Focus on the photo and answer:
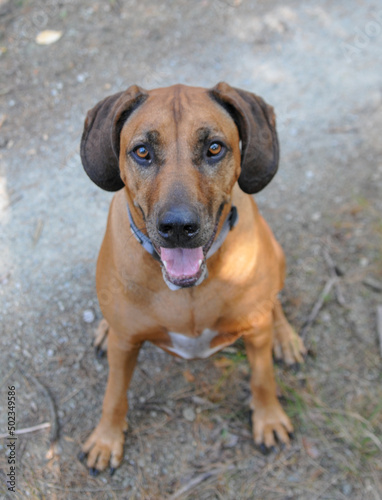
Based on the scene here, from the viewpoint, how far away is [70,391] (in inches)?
136

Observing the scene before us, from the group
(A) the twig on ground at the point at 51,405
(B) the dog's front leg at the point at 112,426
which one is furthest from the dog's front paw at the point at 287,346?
(A) the twig on ground at the point at 51,405

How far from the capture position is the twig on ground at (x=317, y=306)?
3812 millimetres

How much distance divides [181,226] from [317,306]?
2123 mm

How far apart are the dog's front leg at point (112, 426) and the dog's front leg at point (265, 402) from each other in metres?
0.76

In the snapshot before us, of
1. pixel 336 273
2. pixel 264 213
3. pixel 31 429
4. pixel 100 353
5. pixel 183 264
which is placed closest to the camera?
pixel 183 264

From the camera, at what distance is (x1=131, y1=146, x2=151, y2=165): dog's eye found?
231cm

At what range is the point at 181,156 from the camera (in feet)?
7.34

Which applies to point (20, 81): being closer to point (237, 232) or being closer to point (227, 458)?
point (237, 232)

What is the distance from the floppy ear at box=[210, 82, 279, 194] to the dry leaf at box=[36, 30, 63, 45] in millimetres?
3256

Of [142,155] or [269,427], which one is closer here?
[142,155]

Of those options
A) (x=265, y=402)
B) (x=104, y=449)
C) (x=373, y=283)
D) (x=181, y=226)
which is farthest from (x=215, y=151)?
(x=373, y=283)

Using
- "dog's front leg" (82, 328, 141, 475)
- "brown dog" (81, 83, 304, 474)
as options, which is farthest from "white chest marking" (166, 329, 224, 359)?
"dog's front leg" (82, 328, 141, 475)

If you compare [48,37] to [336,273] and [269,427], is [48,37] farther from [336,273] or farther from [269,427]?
[269,427]

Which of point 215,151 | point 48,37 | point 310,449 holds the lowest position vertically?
point 310,449
